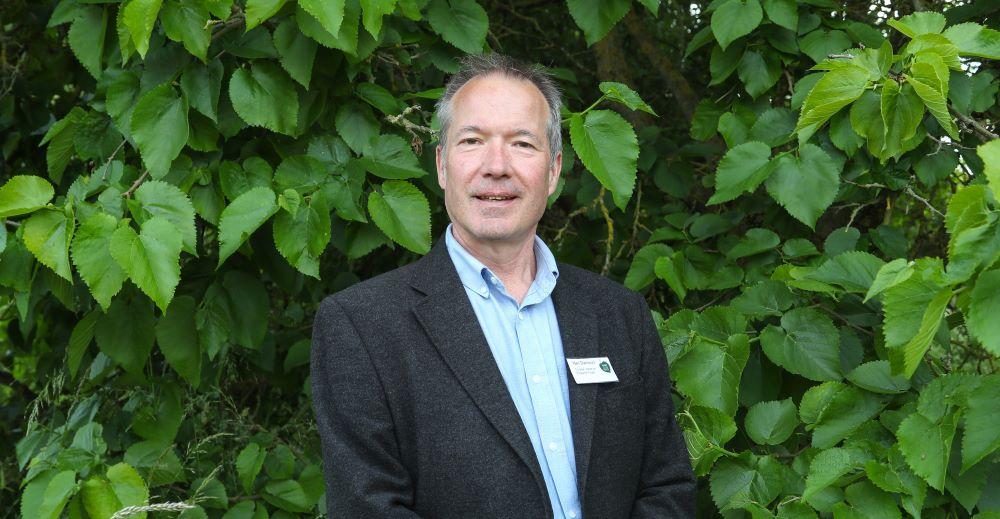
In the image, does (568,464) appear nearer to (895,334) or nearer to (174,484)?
(895,334)

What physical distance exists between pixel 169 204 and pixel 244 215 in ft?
0.57

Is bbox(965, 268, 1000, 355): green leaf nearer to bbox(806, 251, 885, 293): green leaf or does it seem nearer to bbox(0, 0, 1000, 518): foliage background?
bbox(0, 0, 1000, 518): foliage background

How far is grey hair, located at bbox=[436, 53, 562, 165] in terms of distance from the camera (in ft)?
6.64

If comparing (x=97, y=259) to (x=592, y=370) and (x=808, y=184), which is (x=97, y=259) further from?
(x=808, y=184)

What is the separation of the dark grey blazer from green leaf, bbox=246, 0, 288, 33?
604mm

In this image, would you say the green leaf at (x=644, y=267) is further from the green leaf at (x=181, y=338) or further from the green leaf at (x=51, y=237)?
the green leaf at (x=51, y=237)

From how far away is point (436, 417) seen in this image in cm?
175

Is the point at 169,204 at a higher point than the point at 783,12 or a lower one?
lower

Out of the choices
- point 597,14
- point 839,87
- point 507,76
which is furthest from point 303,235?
point 839,87

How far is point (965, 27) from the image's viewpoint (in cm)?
205

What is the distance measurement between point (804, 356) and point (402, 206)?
0.96 metres

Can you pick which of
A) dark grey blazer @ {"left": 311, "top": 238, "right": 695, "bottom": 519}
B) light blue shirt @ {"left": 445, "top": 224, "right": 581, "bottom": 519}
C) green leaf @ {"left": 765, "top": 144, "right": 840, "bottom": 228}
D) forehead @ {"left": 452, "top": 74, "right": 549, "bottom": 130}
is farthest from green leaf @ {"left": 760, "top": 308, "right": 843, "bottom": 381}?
forehead @ {"left": 452, "top": 74, "right": 549, "bottom": 130}

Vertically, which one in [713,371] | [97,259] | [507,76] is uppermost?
[507,76]

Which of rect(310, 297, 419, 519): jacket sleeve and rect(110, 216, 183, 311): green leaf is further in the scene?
rect(110, 216, 183, 311): green leaf
